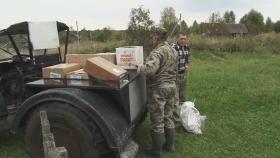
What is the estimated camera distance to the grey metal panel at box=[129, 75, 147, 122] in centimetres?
522

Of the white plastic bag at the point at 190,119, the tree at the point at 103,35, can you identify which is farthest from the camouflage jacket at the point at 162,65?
the tree at the point at 103,35

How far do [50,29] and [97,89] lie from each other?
263cm

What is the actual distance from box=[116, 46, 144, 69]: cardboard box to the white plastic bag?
6.16ft

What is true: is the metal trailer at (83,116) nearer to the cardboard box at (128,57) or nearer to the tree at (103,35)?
the cardboard box at (128,57)

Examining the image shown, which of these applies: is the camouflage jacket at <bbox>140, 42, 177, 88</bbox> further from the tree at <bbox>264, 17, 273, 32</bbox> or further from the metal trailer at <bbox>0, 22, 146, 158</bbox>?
the tree at <bbox>264, 17, 273, 32</bbox>

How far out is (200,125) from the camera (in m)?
7.48

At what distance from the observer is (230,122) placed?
8.08m

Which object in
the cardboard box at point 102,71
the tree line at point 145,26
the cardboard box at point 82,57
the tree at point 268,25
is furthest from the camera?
the tree at point 268,25

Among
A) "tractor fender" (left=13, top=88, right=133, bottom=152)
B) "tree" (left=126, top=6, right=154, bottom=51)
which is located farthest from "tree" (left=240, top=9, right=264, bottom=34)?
"tractor fender" (left=13, top=88, right=133, bottom=152)

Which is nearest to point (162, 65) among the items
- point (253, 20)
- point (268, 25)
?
point (268, 25)

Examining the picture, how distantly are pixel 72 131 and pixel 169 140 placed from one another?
2046 millimetres

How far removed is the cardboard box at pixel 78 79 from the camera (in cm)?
495

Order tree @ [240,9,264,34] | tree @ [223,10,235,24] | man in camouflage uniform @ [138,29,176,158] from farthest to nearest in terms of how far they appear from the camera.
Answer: tree @ [223,10,235,24] → tree @ [240,9,264,34] → man in camouflage uniform @ [138,29,176,158]

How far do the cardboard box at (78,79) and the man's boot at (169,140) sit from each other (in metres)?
1.85
